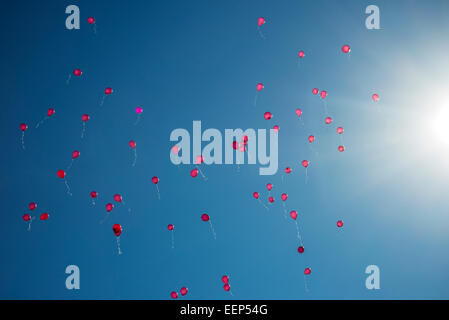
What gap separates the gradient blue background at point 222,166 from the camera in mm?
2121

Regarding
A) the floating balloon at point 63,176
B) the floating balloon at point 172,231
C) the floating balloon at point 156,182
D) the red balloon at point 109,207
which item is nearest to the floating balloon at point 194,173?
the floating balloon at point 156,182

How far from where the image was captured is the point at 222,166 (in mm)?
2166

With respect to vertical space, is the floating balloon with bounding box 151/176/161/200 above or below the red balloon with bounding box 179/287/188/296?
above

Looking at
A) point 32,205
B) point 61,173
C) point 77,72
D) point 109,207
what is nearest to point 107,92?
point 77,72

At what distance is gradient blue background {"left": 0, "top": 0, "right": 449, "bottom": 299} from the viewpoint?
2121mm

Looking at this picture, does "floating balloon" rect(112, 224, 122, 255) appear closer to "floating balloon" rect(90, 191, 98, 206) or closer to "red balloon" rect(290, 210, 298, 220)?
"floating balloon" rect(90, 191, 98, 206)

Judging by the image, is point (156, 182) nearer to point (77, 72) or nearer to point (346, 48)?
point (77, 72)

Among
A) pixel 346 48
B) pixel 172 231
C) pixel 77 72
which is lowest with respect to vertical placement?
pixel 172 231

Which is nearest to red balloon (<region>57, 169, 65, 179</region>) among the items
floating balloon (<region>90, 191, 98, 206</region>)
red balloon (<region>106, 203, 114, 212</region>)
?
floating balloon (<region>90, 191, 98, 206</region>)

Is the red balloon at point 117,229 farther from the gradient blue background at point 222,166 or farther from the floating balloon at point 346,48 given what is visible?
the floating balloon at point 346,48

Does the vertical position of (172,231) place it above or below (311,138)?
below

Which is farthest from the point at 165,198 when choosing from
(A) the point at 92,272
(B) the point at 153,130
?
(A) the point at 92,272

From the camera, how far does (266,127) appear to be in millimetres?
2176
